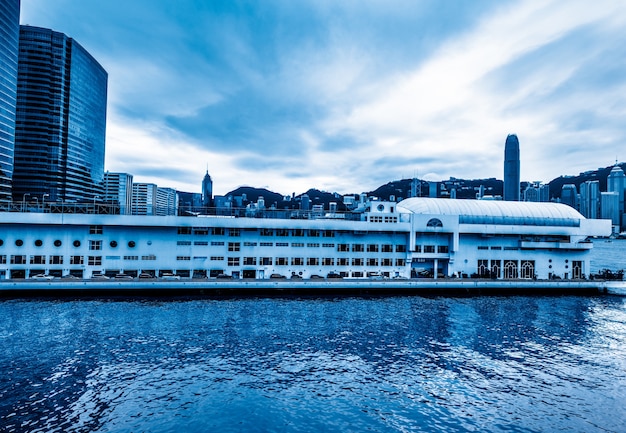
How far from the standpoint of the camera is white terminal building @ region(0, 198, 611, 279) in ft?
209

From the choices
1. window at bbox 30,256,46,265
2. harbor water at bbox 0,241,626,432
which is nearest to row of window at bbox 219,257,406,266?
harbor water at bbox 0,241,626,432

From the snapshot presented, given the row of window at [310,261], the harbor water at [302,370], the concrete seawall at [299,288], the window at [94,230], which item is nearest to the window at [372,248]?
the row of window at [310,261]

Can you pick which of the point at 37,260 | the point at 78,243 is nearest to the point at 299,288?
the point at 78,243

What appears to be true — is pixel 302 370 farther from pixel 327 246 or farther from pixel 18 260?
pixel 18 260

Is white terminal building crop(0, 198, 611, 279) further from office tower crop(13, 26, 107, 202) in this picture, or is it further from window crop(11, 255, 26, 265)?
office tower crop(13, 26, 107, 202)

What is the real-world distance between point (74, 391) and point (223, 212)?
161 feet

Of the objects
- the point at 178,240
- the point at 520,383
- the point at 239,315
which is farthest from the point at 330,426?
the point at 178,240

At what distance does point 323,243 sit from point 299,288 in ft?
37.4

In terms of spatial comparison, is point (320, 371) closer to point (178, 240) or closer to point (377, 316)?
point (377, 316)

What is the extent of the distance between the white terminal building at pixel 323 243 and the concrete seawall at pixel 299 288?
5744 millimetres

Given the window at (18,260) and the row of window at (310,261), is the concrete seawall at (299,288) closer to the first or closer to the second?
the window at (18,260)

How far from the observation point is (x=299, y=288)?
63.8 meters

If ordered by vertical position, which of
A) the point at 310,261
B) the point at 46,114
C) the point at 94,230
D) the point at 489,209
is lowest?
the point at 310,261

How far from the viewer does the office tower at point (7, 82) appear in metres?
124
